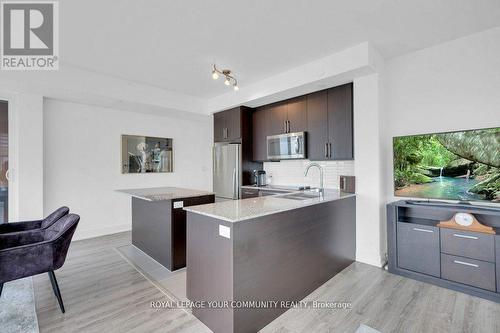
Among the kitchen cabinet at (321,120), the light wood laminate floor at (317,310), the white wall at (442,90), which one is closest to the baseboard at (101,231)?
the light wood laminate floor at (317,310)

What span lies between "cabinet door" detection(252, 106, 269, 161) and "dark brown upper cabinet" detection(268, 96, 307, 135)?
0.43 feet

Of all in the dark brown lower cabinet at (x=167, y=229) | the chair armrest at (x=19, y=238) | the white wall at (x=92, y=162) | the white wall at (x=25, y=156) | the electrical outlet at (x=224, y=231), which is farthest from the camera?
the white wall at (x=92, y=162)

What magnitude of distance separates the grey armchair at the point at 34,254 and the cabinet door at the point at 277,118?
305 centimetres

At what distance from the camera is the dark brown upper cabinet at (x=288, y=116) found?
3697 millimetres

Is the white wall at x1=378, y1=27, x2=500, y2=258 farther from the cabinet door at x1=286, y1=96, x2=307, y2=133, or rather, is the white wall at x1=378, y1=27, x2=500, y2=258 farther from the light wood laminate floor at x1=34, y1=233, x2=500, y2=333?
the cabinet door at x1=286, y1=96, x2=307, y2=133

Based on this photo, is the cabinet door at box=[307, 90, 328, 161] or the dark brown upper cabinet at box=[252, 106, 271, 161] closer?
the cabinet door at box=[307, 90, 328, 161]

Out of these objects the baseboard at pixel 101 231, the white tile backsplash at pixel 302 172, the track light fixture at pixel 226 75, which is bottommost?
the baseboard at pixel 101 231

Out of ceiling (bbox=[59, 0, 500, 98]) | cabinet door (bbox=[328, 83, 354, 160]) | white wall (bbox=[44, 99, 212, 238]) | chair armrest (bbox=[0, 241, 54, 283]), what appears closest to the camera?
chair armrest (bbox=[0, 241, 54, 283])

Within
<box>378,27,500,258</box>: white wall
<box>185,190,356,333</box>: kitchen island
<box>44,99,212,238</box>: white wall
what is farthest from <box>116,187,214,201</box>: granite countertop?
<box>378,27,500,258</box>: white wall

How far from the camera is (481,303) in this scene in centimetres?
209

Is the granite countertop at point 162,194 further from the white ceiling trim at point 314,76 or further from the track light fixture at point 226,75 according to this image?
the white ceiling trim at point 314,76

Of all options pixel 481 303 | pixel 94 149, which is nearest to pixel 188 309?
pixel 481 303

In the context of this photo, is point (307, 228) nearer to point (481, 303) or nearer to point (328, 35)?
point (481, 303)

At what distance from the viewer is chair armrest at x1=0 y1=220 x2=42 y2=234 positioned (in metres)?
2.43
